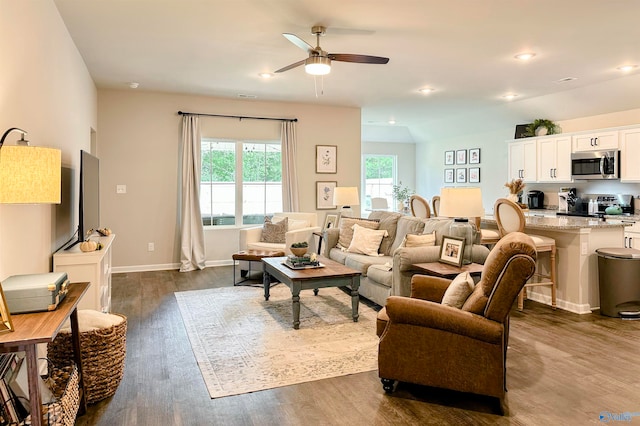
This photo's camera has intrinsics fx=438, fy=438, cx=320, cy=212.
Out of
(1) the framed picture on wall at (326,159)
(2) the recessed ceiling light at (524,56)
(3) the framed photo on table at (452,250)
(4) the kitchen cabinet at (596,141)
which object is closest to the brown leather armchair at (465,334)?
(3) the framed photo on table at (452,250)

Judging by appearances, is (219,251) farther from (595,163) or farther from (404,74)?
(595,163)

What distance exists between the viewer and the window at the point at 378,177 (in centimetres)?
1090

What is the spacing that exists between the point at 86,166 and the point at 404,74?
386cm

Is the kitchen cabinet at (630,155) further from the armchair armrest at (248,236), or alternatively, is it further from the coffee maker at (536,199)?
the armchair armrest at (248,236)

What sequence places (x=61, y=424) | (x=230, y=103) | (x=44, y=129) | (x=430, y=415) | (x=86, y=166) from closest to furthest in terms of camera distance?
(x=61, y=424) < (x=430, y=415) < (x=44, y=129) < (x=86, y=166) < (x=230, y=103)

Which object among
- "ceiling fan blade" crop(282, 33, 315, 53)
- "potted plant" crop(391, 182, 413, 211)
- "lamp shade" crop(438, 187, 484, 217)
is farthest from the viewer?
"potted plant" crop(391, 182, 413, 211)

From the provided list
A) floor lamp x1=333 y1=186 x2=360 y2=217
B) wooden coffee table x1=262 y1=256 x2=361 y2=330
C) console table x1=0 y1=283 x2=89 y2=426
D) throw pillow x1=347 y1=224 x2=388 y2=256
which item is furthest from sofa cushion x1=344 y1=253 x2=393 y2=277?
console table x1=0 y1=283 x2=89 y2=426

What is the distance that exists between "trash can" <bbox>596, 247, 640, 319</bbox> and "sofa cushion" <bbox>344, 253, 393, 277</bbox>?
214cm

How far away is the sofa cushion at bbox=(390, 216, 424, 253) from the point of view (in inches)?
187

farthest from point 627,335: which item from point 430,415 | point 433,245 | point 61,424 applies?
point 61,424

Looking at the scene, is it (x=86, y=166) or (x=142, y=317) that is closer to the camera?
(x=86, y=166)

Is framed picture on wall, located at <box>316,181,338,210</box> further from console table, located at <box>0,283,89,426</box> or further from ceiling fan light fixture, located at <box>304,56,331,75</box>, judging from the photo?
console table, located at <box>0,283,89,426</box>

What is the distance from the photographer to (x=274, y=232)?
643 cm

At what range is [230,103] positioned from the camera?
23.4 feet
